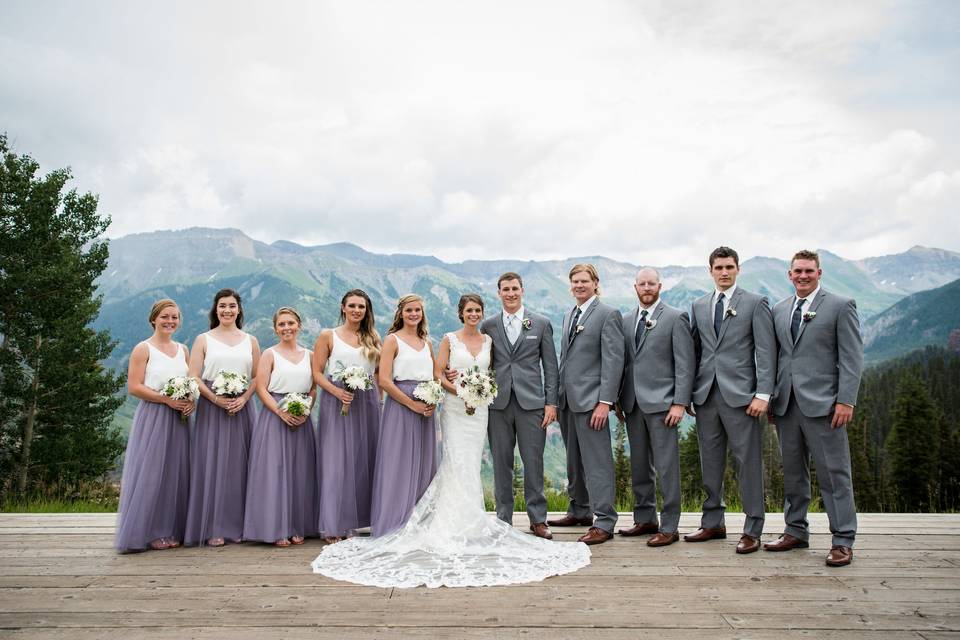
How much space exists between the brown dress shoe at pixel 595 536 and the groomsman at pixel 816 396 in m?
1.38

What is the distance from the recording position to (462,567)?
527 centimetres

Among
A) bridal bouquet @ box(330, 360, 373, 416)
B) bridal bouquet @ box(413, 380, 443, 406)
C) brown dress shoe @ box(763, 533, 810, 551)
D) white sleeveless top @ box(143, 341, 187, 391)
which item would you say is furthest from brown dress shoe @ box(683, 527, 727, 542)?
white sleeveless top @ box(143, 341, 187, 391)

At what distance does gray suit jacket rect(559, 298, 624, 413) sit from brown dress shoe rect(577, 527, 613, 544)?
1.08 meters

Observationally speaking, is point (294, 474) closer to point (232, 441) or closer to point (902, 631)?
point (232, 441)

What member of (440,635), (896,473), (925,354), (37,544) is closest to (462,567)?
(440,635)

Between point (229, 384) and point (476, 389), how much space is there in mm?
2240

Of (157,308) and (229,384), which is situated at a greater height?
(157,308)

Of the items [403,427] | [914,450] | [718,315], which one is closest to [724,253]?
[718,315]

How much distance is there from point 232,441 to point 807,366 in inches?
203

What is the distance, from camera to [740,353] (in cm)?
605

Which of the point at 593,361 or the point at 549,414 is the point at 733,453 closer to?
the point at 593,361

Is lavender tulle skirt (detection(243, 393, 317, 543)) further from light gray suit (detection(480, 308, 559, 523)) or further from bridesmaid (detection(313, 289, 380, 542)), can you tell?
light gray suit (detection(480, 308, 559, 523))

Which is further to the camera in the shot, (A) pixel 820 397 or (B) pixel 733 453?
(B) pixel 733 453

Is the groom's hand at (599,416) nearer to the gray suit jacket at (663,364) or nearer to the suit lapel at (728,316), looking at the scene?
the gray suit jacket at (663,364)
